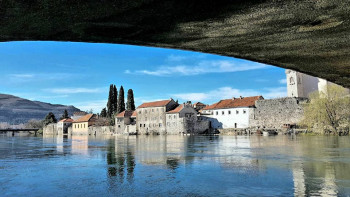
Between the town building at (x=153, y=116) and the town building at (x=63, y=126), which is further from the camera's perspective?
the town building at (x=63, y=126)

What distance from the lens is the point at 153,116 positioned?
7306 cm

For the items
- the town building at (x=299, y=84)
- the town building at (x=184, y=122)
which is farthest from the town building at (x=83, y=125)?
the town building at (x=299, y=84)

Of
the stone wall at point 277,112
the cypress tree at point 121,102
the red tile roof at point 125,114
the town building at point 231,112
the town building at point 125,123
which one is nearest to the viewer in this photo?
the stone wall at point 277,112

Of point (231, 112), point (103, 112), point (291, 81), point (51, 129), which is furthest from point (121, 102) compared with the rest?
point (291, 81)

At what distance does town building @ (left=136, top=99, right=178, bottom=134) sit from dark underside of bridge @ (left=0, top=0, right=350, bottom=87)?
67273 mm

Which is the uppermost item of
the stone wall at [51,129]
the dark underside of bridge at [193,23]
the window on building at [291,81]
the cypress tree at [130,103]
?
the window on building at [291,81]

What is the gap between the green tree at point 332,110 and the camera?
131ft

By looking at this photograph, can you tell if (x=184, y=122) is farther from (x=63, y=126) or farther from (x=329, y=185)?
(x=329, y=185)

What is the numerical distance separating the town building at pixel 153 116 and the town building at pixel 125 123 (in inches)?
67.8

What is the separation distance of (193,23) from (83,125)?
9329 cm

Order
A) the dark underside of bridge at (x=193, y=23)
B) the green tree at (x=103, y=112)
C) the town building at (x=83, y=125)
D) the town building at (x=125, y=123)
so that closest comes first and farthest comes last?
1. the dark underside of bridge at (x=193, y=23)
2. the town building at (x=125, y=123)
3. the town building at (x=83, y=125)
4. the green tree at (x=103, y=112)

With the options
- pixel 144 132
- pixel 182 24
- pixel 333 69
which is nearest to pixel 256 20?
pixel 182 24

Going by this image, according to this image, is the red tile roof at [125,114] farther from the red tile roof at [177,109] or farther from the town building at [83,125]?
the town building at [83,125]

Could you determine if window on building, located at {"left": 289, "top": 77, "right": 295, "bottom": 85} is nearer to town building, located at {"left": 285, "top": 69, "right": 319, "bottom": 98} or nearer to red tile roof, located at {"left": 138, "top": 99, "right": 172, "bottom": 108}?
town building, located at {"left": 285, "top": 69, "right": 319, "bottom": 98}
